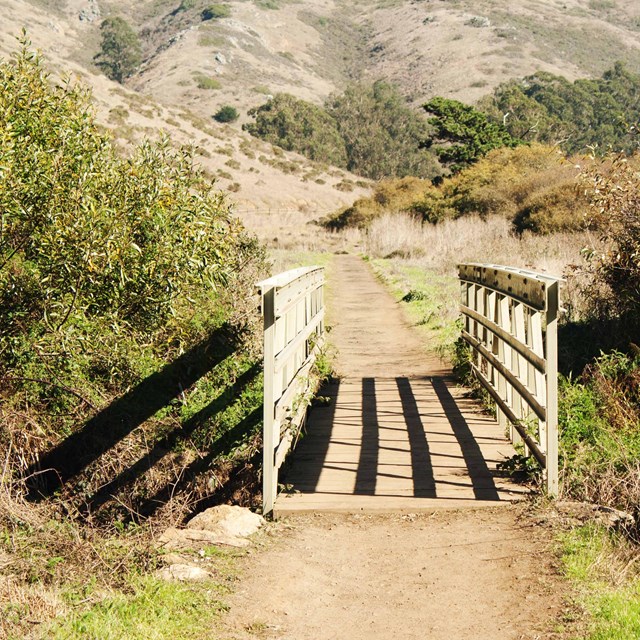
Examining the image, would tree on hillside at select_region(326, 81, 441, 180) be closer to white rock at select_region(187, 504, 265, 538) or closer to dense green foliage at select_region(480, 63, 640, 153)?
Answer: dense green foliage at select_region(480, 63, 640, 153)

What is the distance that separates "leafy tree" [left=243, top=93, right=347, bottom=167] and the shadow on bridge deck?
280ft

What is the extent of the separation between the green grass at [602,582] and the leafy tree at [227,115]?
107 meters

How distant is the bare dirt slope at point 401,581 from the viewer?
13.8 ft

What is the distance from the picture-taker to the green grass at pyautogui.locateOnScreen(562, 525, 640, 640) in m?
3.97

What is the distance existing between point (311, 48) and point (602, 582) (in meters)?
180

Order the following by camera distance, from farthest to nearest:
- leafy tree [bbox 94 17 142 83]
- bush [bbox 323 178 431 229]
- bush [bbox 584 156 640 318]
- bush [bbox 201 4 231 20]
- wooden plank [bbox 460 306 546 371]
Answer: bush [bbox 201 4 231 20]
leafy tree [bbox 94 17 142 83]
bush [bbox 323 178 431 229]
bush [bbox 584 156 640 318]
wooden plank [bbox 460 306 546 371]

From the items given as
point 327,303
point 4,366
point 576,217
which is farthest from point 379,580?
point 576,217

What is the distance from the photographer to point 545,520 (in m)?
5.44

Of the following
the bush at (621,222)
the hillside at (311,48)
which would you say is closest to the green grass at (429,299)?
the bush at (621,222)

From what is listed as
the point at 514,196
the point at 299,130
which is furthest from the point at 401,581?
the point at 299,130

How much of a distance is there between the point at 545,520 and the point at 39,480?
16.0 ft

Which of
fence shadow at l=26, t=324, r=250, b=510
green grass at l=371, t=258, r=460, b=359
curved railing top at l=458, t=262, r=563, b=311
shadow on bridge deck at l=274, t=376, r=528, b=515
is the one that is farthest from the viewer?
green grass at l=371, t=258, r=460, b=359

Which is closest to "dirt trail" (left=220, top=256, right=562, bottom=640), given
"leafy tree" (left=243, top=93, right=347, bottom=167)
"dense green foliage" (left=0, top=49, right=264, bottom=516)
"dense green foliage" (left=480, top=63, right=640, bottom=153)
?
"dense green foliage" (left=0, top=49, right=264, bottom=516)

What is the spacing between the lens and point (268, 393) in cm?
564
